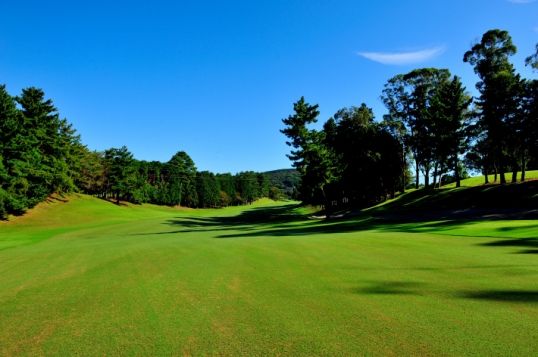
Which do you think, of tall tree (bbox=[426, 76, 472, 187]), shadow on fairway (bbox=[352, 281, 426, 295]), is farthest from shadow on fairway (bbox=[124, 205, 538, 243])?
tall tree (bbox=[426, 76, 472, 187])

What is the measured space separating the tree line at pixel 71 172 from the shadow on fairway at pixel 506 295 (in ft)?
150

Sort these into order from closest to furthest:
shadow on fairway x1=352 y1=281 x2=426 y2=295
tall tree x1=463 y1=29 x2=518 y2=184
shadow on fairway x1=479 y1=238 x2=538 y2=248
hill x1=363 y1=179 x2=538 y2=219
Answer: shadow on fairway x1=352 y1=281 x2=426 y2=295 → shadow on fairway x1=479 y1=238 x2=538 y2=248 → hill x1=363 y1=179 x2=538 y2=219 → tall tree x1=463 y1=29 x2=518 y2=184

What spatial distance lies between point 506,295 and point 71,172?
226 feet

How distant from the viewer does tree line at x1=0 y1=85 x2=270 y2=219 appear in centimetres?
3794

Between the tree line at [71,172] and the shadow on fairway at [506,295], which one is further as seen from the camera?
the tree line at [71,172]

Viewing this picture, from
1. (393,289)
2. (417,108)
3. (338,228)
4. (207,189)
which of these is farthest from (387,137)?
(207,189)

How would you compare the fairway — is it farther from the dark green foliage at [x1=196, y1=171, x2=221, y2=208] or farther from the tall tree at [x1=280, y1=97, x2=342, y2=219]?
the dark green foliage at [x1=196, y1=171, x2=221, y2=208]

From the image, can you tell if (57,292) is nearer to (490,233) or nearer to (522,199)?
(490,233)

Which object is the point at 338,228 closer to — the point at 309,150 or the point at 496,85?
the point at 309,150

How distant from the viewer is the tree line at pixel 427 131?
34.5m

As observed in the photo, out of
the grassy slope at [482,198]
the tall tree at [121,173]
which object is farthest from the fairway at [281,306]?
the tall tree at [121,173]

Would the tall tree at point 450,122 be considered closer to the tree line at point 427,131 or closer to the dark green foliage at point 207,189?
the tree line at point 427,131

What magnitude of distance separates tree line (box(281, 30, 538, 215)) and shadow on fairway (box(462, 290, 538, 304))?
110 ft

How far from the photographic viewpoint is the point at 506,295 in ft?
17.2
